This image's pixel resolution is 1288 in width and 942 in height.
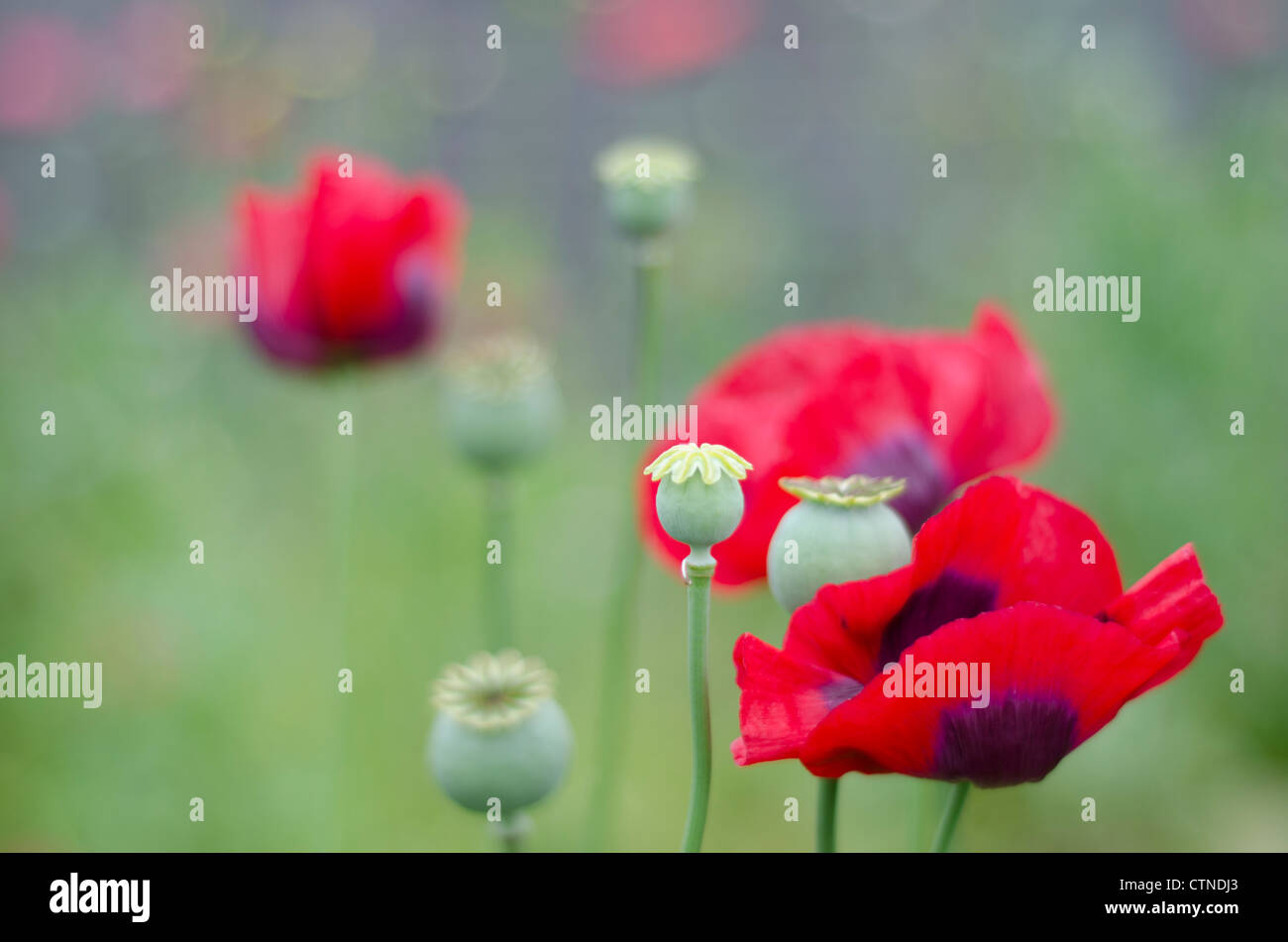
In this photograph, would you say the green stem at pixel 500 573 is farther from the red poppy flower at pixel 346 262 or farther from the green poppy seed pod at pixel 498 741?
the green poppy seed pod at pixel 498 741

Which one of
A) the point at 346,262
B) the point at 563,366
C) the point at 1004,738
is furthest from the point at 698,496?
the point at 563,366

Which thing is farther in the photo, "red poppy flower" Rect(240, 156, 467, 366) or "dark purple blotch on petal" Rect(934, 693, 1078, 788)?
"red poppy flower" Rect(240, 156, 467, 366)

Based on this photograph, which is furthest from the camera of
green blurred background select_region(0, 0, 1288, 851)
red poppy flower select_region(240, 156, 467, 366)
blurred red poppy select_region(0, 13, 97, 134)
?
blurred red poppy select_region(0, 13, 97, 134)

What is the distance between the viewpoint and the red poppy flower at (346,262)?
1.25 m

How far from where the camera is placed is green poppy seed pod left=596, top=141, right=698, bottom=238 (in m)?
1.01

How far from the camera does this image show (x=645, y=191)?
1.01m

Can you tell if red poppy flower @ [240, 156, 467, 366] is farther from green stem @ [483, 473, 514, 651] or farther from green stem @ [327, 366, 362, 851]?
green stem @ [483, 473, 514, 651]

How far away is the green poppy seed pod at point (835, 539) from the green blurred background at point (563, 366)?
30 centimetres

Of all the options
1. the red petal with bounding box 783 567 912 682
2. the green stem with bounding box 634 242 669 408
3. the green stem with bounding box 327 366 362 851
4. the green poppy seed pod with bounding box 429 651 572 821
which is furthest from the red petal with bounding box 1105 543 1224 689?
the green stem with bounding box 327 366 362 851

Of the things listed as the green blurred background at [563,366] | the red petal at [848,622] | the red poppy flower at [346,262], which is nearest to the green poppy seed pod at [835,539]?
the red petal at [848,622]

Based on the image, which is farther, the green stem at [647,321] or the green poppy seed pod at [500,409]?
the green poppy seed pod at [500,409]

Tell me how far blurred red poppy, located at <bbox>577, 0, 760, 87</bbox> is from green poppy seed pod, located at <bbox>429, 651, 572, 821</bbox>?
2260 mm

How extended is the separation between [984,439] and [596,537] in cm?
139
